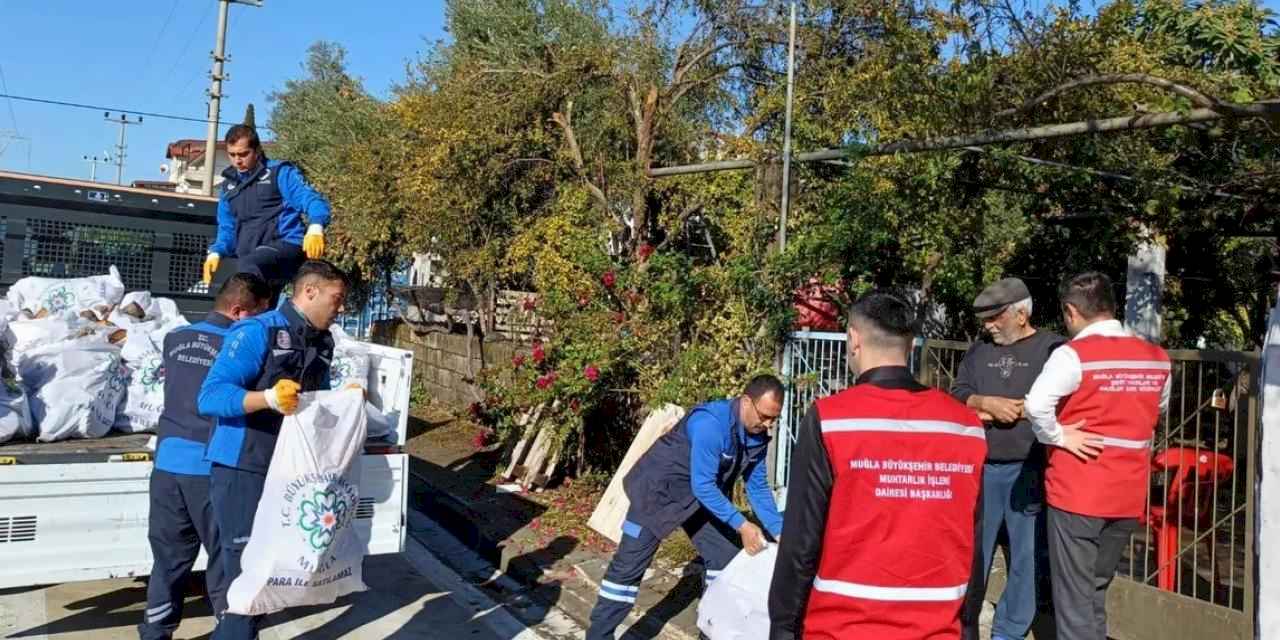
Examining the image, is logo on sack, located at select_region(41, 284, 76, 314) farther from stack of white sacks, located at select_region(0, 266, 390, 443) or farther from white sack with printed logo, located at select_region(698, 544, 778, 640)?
white sack with printed logo, located at select_region(698, 544, 778, 640)

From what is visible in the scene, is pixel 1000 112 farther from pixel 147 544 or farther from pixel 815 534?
pixel 147 544

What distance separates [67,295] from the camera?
6664 mm

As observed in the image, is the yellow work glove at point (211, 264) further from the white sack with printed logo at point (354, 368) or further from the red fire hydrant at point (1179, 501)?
the red fire hydrant at point (1179, 501)

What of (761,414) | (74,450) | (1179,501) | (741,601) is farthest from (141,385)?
(1179,501)

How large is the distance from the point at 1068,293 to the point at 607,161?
6.32m

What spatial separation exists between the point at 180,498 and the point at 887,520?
10.3 ft

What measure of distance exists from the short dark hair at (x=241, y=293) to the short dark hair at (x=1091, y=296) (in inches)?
142

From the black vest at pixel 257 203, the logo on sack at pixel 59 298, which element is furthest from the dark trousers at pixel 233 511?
the logo on sack at pixel 59 298

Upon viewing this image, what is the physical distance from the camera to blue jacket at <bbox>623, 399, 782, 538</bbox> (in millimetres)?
4402

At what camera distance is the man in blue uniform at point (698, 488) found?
4.39 m

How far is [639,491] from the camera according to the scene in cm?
463

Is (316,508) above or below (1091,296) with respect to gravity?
below

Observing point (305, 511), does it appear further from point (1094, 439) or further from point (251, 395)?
point (1094, 439)

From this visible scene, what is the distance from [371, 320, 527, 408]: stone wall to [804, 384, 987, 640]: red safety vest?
28.7ft
